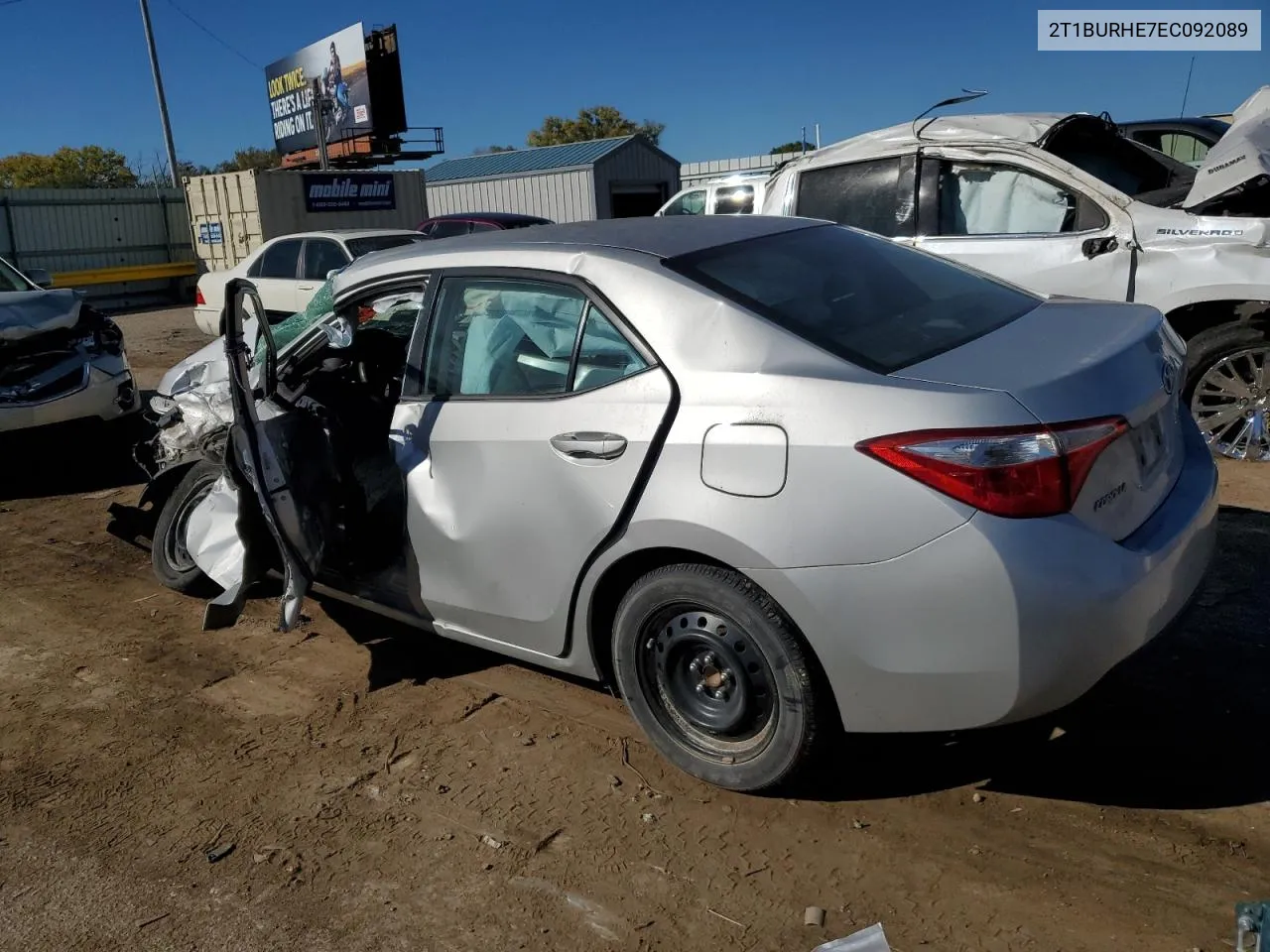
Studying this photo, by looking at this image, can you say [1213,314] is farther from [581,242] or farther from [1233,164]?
[581,242]

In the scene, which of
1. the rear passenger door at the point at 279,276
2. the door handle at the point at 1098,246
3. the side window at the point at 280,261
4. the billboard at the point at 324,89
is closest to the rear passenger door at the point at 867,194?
the door handle at the point at 1098,246

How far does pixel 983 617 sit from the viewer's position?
8.58 ft

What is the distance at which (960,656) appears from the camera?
268 cm

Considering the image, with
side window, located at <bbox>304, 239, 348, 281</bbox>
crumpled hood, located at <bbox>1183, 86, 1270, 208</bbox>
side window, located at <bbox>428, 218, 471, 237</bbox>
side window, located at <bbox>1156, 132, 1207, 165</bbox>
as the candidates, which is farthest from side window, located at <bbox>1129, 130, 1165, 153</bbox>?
side window, located at <bbox>428, 218, 471, 237</bbox>

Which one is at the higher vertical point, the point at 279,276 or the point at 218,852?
the point at 279,276

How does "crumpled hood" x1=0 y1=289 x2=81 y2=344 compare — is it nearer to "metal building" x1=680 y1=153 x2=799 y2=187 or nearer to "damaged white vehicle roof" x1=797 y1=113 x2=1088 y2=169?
"damaged white vehicle roof" x1=797 y1=113 x2=1088 y2=169

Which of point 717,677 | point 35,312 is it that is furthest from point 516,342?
point 35,312

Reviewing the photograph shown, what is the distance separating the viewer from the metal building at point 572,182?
30359 mm

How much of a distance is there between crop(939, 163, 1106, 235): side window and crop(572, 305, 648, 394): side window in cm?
428

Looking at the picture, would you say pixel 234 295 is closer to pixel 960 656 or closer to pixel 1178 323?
pixel 960 656

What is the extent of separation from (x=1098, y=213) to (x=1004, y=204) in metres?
0.60

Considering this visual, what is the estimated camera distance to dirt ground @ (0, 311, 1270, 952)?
2.74 metres

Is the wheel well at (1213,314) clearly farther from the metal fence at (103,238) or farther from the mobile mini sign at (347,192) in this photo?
the metal fence at (103,238)

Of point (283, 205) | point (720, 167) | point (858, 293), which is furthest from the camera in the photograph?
point (720, 167)
